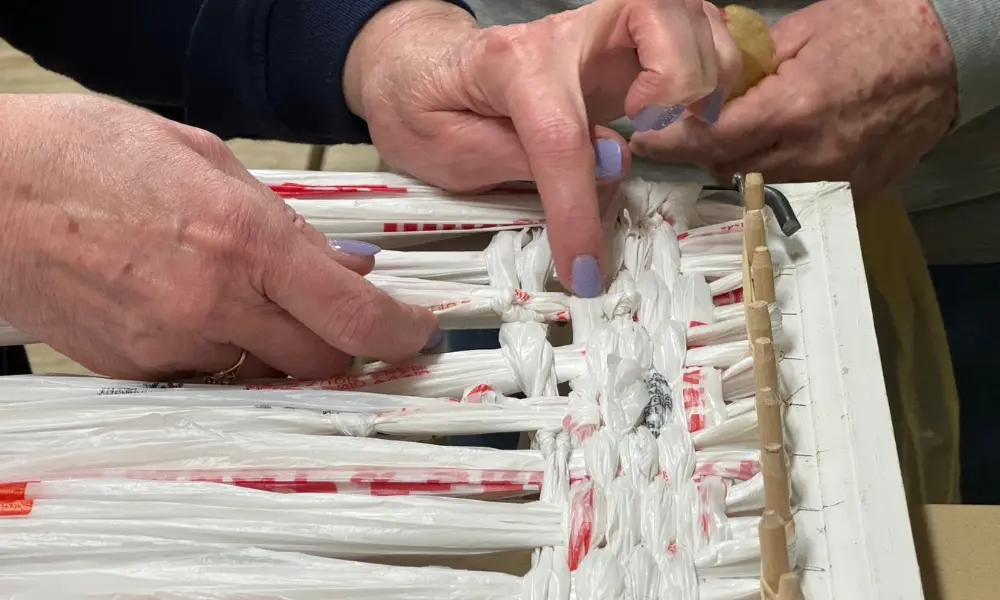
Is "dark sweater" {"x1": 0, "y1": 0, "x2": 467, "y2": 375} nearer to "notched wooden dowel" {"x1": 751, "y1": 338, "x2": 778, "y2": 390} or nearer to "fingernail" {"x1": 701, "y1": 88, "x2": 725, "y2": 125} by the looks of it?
"fingernail" {"x1": 701, "y1": 88, "x2": 725, "y2": 125}

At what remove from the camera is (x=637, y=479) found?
1.16 feet

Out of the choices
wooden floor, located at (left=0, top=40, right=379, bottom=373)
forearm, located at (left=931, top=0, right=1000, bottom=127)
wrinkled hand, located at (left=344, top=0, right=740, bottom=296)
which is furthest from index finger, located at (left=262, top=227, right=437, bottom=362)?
wooden floor, located at (left=0, top=40, right=379, bottom=373)

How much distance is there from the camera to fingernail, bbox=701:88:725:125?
0.48 metres

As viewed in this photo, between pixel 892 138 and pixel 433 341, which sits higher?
pixel 892 138

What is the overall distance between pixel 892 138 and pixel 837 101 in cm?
6

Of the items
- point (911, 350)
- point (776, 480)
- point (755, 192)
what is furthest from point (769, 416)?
point (911, 350)

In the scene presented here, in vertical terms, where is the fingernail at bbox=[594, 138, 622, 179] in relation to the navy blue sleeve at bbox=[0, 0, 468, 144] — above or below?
below

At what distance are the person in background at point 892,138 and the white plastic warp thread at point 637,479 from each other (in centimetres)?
15

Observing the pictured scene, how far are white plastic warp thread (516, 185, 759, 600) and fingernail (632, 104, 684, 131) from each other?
92 millimetres

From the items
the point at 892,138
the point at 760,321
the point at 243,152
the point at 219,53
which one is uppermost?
the point at 243,152

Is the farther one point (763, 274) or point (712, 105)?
point (712, 105)

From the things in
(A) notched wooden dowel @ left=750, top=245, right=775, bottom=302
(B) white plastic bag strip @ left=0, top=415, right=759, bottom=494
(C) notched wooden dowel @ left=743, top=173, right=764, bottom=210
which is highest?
(C) notched wooden dowel @ left=743, top=173, right=764, bottom=210

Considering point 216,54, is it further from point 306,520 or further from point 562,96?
point 306,520

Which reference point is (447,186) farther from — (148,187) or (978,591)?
(978,591)
